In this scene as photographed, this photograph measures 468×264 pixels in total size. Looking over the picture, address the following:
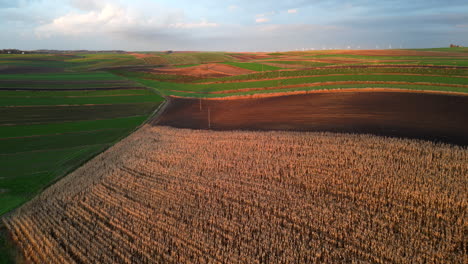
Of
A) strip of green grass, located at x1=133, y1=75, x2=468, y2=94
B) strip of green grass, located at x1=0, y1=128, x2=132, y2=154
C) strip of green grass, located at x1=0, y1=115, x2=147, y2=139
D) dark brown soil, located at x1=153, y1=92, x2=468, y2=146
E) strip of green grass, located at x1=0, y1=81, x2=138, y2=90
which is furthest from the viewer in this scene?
strip of green grass, located at x1=0, y1=81, x2=138, y2=90

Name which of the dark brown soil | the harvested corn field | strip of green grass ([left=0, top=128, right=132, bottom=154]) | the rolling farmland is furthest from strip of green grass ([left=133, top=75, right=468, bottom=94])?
strip of green grass ([left=0, top=128, right=132, bottom=154])

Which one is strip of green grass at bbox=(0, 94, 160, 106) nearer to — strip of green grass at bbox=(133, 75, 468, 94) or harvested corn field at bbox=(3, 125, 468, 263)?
strip of green grass at bbox=(133, 75, 468, 94)

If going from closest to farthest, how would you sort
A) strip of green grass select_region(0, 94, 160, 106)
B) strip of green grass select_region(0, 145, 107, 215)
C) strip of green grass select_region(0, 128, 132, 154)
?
1. strip of green grass select_region(0, 145, 107, 215)
2. strip of green grass select_region(0, 128, 132, 154)
3. strip of green grass select_region(0, 94, 160, 106)

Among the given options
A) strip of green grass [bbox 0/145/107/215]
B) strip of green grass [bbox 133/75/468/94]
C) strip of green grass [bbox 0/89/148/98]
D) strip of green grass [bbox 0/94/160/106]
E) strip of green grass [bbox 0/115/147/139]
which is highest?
strip of green grass [bbox 133/75/468/94]

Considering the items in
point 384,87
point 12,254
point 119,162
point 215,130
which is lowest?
point 12,254

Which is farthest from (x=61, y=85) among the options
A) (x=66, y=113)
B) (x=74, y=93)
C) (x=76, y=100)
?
(x=66, y=113)

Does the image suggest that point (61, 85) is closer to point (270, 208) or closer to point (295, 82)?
point (295, 82)

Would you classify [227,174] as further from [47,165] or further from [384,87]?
[384,87]

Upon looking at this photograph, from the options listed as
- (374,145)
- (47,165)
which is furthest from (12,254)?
(374,145)
